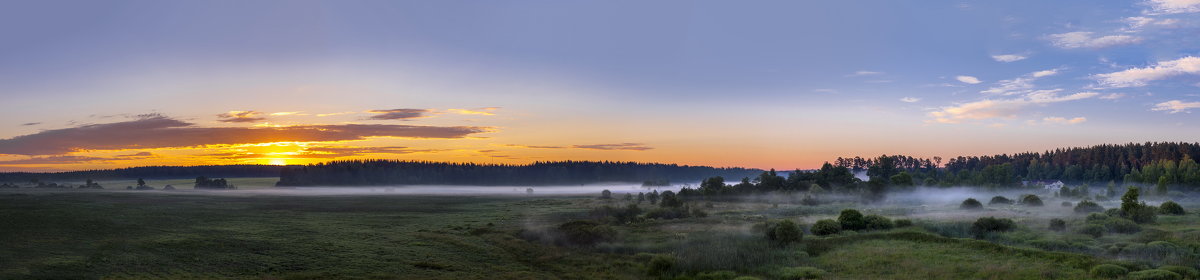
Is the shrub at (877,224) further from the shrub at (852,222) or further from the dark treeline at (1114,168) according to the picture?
the dark treeline at (1114,168)

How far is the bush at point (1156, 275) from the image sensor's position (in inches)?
1072

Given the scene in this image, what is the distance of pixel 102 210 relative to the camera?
206ft

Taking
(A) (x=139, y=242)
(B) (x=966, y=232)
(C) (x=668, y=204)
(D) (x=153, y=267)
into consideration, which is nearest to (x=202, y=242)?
(A) (x=139, y=242)

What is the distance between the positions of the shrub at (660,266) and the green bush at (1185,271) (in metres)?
22.8

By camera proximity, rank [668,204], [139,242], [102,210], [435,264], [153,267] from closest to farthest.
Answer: [153,267], [435,264], [139,242], [102,210], [668,204]

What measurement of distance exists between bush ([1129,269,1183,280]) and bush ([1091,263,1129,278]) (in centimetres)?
63

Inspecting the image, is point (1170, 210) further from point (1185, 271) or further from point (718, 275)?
point (718, 275)

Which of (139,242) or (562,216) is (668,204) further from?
(139,242)

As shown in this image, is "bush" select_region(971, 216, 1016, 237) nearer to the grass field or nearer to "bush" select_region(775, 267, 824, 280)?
the grass field

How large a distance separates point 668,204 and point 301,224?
50519 millimetres

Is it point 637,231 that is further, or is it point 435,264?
point 637,231

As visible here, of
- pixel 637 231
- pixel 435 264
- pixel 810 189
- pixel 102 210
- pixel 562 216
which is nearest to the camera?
pixel 435 264

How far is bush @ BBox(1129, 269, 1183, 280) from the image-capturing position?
27.2 meters

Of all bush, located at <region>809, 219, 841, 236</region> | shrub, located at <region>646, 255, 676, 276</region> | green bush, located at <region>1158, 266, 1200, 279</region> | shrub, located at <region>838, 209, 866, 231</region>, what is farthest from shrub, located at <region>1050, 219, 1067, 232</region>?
shrub, located at <region>646, 255, 676, 276</region>
